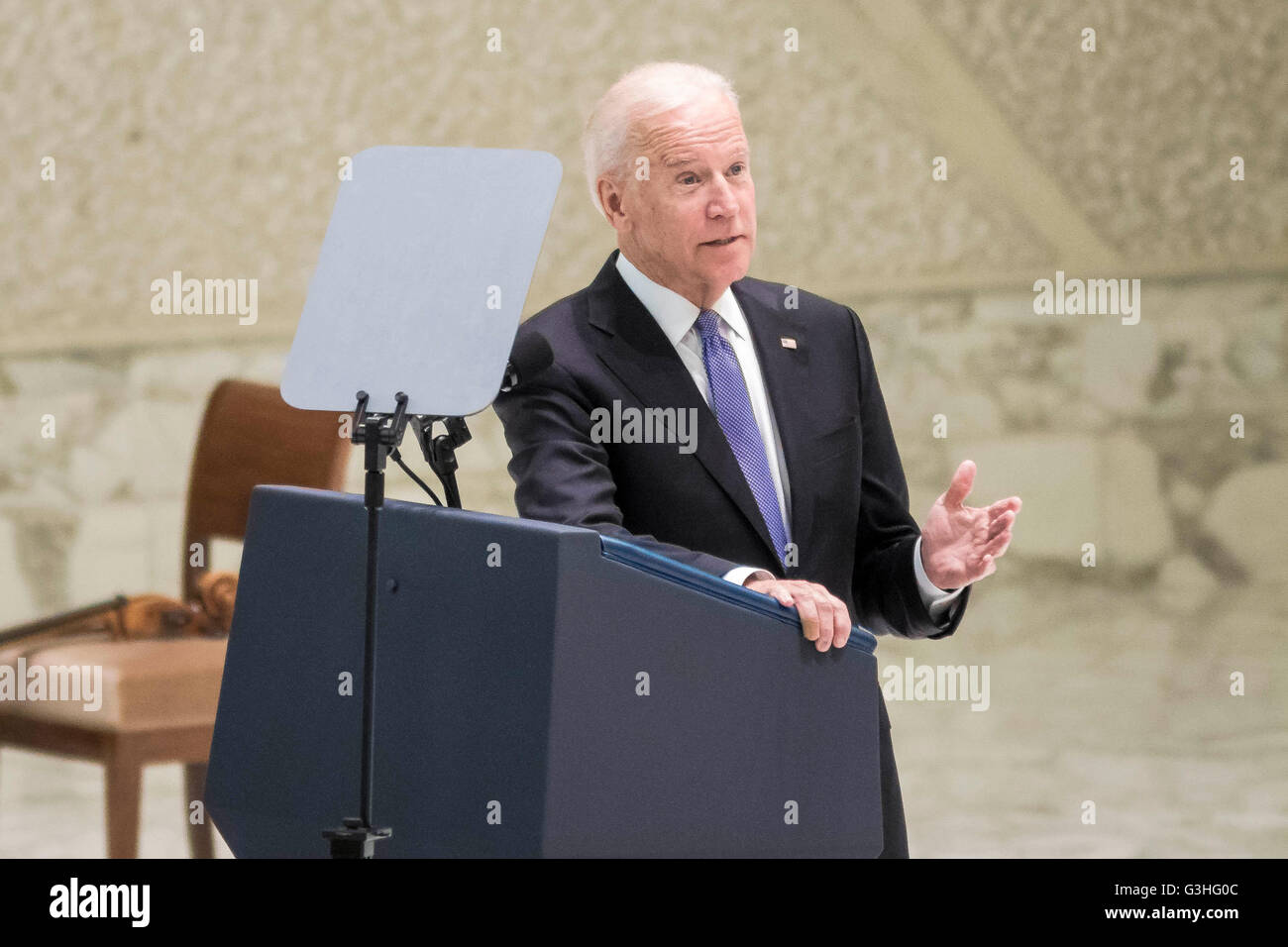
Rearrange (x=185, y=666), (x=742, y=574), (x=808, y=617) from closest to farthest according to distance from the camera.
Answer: (x=808, y=617)
(x=742, y=574)
(x=185, y=666)

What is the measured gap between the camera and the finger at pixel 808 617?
1.29 meters

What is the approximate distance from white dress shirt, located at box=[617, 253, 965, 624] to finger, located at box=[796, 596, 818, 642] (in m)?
0.37

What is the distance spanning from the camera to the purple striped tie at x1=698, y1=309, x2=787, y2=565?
1657 millimetres

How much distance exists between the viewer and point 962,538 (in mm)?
1667

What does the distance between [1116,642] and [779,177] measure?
169 cm

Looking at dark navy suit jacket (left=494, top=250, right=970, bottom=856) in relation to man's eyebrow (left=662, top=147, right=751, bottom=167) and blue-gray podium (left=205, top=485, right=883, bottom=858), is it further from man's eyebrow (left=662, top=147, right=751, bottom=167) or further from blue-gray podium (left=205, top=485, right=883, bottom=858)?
blue-gray podium (left=205, top=485, right=883, bottom=858)

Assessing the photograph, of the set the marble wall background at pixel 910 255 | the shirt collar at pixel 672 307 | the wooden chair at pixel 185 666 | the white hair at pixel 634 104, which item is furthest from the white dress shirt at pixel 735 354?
the marble wall background at pixel 910 255

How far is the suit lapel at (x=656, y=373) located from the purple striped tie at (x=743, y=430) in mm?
18

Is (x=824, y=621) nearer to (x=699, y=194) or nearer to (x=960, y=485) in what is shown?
Answer: (x=960, y=485)

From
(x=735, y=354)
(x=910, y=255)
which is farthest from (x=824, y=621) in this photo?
(x=910, y=255)

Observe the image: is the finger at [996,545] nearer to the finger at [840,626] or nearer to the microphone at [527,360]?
the finger at [840,626]

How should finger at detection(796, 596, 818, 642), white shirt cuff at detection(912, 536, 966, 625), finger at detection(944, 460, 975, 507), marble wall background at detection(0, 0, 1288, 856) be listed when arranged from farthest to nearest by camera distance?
marble wall background at detection(0, 0, 1288, 856) → white shirt cuff at detection(912, 536, 966, 625) → finger at detection(944, 460, 975, 507) → finger at detection(796, 596, 818, 642)

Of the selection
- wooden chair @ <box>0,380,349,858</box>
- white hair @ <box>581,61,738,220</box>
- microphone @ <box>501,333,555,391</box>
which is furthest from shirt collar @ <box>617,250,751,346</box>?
wooden chair @ <box>0,380,349,858</box>

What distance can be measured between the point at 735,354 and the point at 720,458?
0.45 feet
